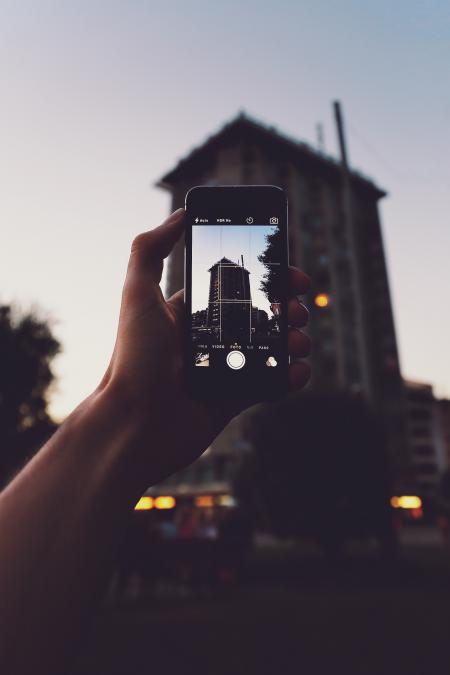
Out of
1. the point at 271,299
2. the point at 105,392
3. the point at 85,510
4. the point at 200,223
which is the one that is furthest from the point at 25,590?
the point at 200,223

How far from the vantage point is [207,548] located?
13719 millimetres

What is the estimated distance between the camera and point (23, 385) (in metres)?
21.3

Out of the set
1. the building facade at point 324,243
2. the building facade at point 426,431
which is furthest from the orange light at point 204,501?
the building facade at point 426,431

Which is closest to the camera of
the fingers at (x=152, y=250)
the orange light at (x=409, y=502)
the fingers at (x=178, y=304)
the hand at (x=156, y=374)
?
the hand at (x=156, y=374)

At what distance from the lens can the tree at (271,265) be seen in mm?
2332

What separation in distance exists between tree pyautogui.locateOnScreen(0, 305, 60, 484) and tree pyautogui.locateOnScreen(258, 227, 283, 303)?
20175 millimetres

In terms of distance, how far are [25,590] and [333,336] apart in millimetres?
61013

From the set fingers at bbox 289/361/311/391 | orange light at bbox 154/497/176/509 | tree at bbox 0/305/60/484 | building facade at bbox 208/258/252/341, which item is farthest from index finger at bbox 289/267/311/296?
orange light at bbox 154/497/176/509

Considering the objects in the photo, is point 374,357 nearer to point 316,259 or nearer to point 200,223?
point 316,259

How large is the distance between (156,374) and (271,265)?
873 millimetres

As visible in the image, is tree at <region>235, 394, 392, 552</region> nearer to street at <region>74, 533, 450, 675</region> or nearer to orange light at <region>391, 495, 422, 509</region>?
street at <region>74, 533, 450, 675</region>

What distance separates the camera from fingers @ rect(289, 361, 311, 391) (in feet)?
7.02

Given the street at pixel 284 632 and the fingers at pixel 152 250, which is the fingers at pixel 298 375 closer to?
the fingers at pixel 152 250

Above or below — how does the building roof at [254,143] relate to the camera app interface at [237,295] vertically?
above
